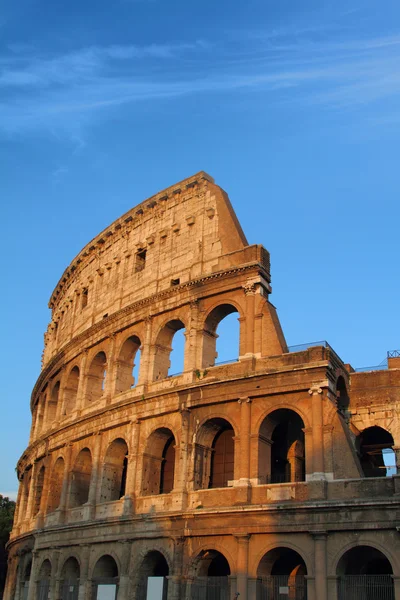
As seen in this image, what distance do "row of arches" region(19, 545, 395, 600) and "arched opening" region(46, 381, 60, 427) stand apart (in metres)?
9.58

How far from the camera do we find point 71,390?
30.9m

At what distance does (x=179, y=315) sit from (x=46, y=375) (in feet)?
41.7

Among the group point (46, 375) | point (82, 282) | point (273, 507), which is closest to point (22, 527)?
point (46, 375)

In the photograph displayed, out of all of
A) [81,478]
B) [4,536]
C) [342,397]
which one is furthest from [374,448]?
[4,536]

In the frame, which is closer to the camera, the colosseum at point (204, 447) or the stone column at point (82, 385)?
the colosseum at point (204, 447)

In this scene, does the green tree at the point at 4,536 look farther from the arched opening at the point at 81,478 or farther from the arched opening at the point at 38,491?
the arched opening at the point at 81,478

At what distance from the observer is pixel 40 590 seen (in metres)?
27.2

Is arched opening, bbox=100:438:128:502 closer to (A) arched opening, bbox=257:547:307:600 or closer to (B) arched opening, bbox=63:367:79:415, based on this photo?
(B) arched opening, bbox=63:367:79:415

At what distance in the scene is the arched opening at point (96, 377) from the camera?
28680mm

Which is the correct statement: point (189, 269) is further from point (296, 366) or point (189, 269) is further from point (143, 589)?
point (143, 589)

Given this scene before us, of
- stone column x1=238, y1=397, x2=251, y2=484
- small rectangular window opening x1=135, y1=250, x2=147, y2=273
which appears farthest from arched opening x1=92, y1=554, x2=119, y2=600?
small rectangular window opening x1=135, y1=250, x2=147, y2=273

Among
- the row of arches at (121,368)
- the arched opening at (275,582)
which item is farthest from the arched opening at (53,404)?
the arched opening at (275,582)

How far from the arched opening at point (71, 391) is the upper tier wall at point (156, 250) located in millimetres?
1924

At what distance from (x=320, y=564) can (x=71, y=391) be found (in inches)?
632
